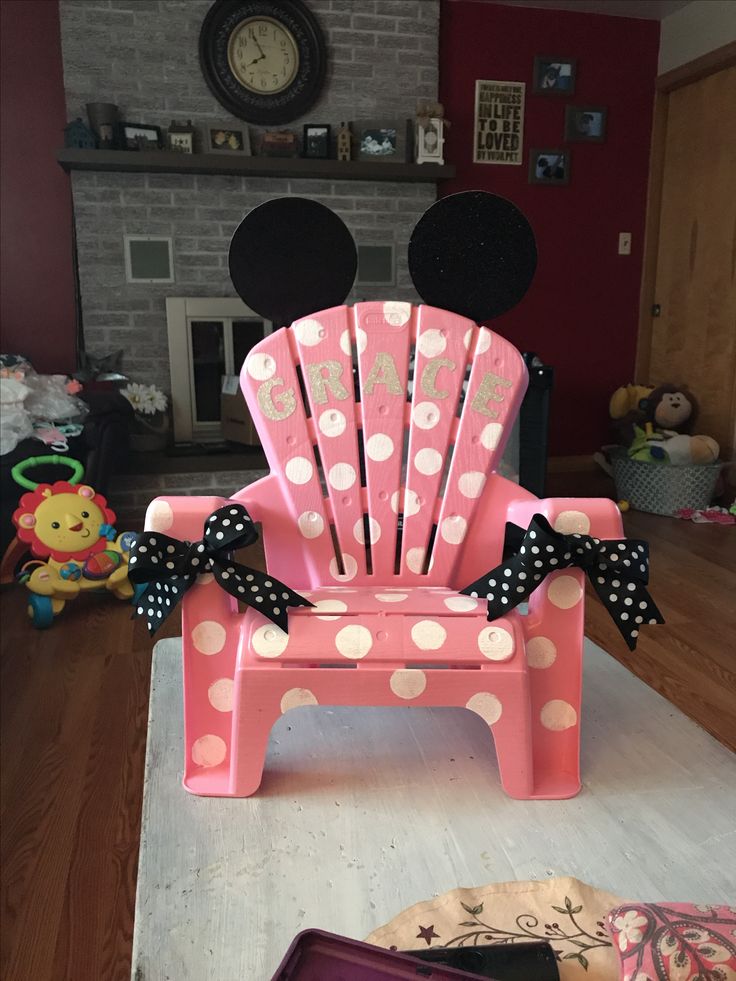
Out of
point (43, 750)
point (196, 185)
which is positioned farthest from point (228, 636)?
point (196, 185)

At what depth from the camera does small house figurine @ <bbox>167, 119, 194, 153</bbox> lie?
3.46m

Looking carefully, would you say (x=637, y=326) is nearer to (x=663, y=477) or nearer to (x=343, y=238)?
(x=663, y=477)

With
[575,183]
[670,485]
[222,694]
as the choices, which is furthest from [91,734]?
[575,183]

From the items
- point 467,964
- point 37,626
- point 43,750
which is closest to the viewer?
point 467,964

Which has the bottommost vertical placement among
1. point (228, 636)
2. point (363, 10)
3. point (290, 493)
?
point (228, 636)

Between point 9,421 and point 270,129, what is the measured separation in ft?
6.26

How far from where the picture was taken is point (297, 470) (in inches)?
40.9

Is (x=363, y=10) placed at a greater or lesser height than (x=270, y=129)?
greater

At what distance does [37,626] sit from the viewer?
2.31m

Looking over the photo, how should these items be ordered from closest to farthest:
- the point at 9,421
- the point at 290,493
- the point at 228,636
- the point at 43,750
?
the point at 228,636 → the point at 290,493 → the point at 43,750 → the point at 9,421

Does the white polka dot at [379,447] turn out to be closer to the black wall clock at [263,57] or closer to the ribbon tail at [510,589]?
the ribbon tail at [510,589]

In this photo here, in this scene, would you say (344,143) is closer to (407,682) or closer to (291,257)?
(291,257)

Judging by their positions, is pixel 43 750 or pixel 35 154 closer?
pixel 43 750

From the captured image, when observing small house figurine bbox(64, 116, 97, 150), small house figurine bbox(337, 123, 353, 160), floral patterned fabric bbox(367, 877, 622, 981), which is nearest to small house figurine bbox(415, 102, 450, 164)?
small house figurine bbox(337, 123, 353, 160)
